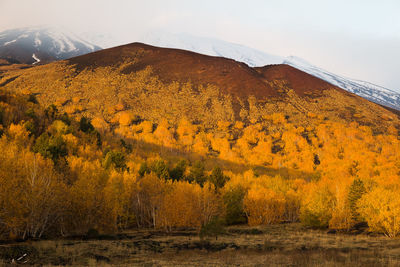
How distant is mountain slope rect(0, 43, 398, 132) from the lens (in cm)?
14975

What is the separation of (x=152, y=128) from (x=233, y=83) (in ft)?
225

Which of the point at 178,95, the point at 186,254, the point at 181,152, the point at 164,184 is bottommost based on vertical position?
the point at 186,254

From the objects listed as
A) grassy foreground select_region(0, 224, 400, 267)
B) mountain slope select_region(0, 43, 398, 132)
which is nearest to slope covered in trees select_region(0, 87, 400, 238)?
grassy foreground select_region(0, 224, 400, 267)

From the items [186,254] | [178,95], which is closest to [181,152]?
[178,95]

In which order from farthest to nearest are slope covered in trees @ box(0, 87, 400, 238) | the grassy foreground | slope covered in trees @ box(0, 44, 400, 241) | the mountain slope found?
the mountain slope, slope covered in trees @ box(0, 44, 400, 241), slope covered in trees @ box(0, 87, 400, 238), the grassy foreground

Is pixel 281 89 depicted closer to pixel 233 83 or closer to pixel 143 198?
pixel 233 83

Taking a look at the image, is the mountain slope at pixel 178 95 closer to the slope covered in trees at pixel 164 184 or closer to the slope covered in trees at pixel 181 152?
the slope covered in trees at pixel 181 152

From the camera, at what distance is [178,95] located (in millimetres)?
167875

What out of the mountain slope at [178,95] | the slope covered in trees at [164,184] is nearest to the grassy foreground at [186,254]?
the slope covered in trees at [164,184]

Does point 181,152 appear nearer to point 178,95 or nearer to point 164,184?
point 178,95

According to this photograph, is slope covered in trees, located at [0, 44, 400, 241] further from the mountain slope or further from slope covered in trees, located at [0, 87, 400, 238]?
the mountain slope

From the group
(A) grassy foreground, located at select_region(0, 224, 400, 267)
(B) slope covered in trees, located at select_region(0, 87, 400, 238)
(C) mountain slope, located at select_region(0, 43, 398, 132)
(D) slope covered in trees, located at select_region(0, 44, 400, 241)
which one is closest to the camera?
(A) grassy foreground, located at select_region(0, 224, 400, 267)

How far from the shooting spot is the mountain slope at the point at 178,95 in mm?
149750

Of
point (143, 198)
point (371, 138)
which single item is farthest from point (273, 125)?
point (143, 198)
